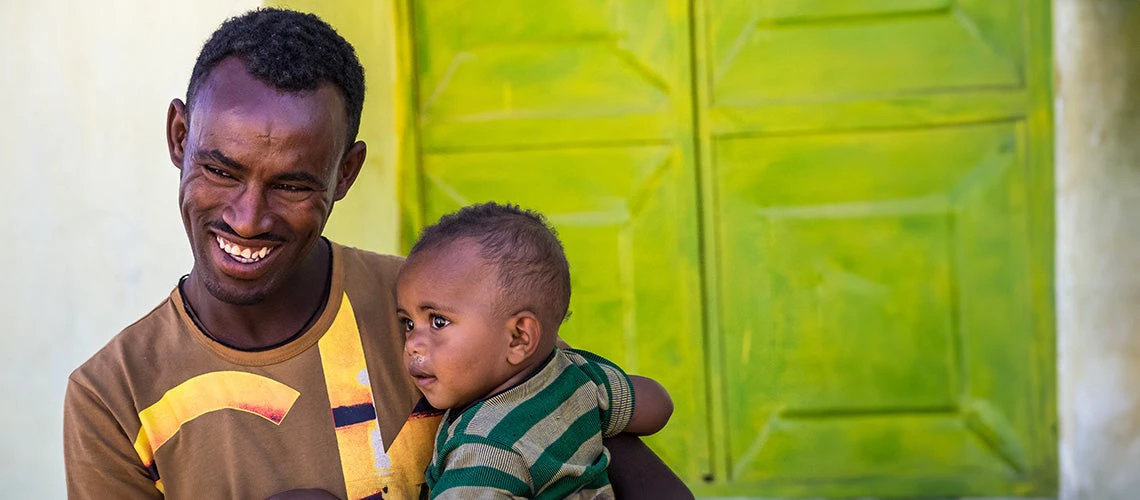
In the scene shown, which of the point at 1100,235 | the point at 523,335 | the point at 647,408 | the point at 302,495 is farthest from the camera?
the point at 1100,235

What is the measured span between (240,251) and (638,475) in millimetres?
794

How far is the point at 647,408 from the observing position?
2.32m

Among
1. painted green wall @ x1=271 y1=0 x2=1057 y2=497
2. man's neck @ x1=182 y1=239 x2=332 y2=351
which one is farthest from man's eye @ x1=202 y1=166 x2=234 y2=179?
painted green wall @ x1=271 y1=0 x2=1057 y2=497

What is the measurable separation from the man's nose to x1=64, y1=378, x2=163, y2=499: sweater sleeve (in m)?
0.35

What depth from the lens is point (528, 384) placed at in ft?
7.12

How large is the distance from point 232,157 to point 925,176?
10.4ft

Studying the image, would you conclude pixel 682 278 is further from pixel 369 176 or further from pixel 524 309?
pixel 524 309

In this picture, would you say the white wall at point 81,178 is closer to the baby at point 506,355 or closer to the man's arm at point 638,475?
the baby at point 506,355

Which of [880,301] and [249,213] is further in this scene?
[880,301]

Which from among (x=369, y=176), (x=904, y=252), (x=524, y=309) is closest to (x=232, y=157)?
(x=524, y=309)

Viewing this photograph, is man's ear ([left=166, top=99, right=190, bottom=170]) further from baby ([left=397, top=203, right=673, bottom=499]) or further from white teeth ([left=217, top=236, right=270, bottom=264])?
baby ([left=397, top=203, right=673, bottom=499])

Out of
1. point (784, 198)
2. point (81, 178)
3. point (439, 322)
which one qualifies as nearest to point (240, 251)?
point (439, 322)

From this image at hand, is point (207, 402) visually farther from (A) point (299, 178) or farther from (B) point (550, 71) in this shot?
(B) point (550, 71)

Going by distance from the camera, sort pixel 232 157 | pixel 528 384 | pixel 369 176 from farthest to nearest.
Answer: pixel 369 176
pixel 528 384
pixel 232 157
